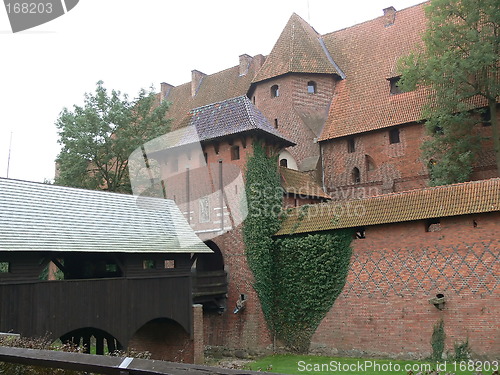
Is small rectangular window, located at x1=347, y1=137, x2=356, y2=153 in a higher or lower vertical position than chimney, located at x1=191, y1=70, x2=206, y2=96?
lower

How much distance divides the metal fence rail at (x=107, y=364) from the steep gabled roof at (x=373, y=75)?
20613mm

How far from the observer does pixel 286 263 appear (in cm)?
1762

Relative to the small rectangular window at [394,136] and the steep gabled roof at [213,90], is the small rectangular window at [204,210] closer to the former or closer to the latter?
the small rectangular window at [394,136]

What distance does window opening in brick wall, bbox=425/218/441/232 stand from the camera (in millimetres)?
14732

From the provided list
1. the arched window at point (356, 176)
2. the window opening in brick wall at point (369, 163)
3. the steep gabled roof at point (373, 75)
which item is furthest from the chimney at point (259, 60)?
the window opening in brick wall at point (369, 163)

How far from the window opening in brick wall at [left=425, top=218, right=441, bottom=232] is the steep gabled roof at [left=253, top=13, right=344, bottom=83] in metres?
12.2

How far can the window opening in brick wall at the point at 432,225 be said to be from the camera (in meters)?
14.7

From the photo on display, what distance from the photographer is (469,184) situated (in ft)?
47.8

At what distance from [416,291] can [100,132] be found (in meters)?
15.6

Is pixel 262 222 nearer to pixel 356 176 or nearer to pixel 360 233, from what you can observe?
pixel 360 233

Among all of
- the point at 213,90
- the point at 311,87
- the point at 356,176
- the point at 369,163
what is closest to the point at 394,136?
the point at 369,163

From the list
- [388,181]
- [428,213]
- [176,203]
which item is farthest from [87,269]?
[388,181]

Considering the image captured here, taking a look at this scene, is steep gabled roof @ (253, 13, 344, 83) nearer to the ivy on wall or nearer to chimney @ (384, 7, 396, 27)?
chimney @ (384, 7, 396, 27)

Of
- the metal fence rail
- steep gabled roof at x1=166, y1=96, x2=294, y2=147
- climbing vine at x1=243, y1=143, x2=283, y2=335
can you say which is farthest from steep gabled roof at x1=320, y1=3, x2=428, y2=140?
the metal fence rail
